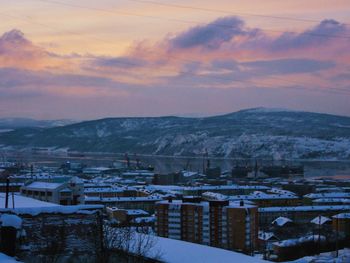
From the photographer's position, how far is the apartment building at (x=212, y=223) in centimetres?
1058

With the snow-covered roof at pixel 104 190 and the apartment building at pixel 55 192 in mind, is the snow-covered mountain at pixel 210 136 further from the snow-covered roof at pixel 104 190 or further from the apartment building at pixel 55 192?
the apartment building at pixel 55 192

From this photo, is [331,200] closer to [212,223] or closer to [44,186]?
[212,223]

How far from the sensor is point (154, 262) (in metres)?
2.45

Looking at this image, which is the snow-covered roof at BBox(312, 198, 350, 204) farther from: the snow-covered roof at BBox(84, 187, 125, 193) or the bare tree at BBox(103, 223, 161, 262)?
the bare tree at BBox(103, 223, 161, 262)

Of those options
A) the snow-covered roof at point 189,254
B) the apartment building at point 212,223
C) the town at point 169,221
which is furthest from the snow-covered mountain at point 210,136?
the snow-covered roof at point 189,254

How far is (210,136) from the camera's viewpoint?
5772 centimetres

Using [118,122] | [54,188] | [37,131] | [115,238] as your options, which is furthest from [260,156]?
[115,238]

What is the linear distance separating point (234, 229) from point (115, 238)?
319 inches

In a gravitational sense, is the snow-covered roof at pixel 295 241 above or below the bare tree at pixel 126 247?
below

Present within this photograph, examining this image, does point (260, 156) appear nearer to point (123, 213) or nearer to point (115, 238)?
point (123, 213)

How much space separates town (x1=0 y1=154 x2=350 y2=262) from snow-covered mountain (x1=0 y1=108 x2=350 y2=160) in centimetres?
1816

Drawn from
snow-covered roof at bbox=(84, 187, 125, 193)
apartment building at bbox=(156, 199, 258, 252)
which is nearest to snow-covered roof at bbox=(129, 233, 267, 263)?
apartment building at bbox=(156, 199, 258, 252)

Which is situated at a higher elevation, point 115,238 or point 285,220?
point 115,238

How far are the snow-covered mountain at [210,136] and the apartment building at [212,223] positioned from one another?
36836 mm
